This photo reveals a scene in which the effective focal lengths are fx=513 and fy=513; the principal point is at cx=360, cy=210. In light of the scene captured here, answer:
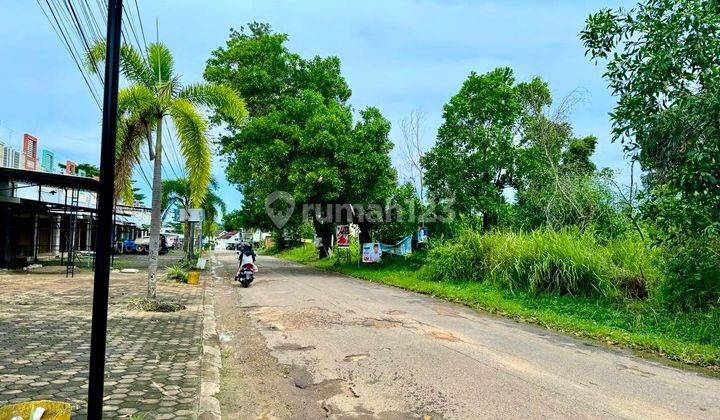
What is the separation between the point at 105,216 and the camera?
3.28 metres

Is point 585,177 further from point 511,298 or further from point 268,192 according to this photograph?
point 268,192

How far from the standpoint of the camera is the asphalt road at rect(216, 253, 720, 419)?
203 inches

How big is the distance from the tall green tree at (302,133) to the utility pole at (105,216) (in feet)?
56.5

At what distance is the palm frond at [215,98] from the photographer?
12.6 meters

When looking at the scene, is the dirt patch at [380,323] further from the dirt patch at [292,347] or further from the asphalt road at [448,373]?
the dirt patch at [292,347]

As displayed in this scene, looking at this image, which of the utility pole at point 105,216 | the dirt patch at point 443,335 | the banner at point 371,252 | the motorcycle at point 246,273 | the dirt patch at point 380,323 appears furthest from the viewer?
the banner at point 371,252

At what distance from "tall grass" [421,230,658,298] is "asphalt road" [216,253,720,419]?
2.83 metres

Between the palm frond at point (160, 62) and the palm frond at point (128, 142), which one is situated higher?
the palm frond at point (160, 62)

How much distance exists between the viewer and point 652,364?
24.8 feet

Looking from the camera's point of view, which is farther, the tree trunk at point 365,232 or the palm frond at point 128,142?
the tree trunk at point 365,232

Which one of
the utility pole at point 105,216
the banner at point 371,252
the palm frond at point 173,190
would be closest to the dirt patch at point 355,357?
the utility pole at point 105,216

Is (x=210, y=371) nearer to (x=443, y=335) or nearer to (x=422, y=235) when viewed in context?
(x=443, y=335)

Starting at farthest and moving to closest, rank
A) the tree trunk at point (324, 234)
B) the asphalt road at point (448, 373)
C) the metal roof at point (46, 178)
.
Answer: the tree trunk at point (324, 234), the metal roof at point (46, 178), the asphalt road at point (448, 373)

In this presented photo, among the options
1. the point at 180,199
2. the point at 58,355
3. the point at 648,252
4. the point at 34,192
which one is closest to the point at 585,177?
the point at 648,252
